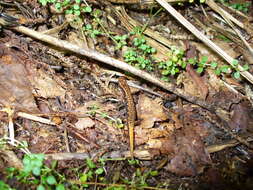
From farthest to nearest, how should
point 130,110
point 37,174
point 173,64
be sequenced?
point 173,64 < point 130,110 < point 37,174

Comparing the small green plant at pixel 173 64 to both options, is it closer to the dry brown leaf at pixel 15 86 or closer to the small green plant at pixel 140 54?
the small green plant at pixel 140 54

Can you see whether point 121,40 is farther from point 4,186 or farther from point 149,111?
point 4,186

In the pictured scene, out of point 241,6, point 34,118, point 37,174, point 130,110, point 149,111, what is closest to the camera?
point 37,174

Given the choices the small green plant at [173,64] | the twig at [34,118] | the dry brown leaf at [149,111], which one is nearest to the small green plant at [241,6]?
the small green plant at [173,64]

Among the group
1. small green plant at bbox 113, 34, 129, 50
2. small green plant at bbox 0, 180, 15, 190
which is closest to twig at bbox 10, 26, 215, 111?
small green plant at bbox 113, 34, 129, 50

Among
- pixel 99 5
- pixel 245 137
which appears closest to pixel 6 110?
pixel 99 5

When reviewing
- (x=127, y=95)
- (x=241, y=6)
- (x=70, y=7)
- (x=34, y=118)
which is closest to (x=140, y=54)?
(x=127, y=95)

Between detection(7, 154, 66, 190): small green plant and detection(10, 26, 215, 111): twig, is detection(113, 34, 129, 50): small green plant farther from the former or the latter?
detection(7, 154, 66, 190): small green plant

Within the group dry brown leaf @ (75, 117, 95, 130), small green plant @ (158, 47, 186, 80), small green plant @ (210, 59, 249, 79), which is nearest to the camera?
dry brown leaf @ (75, 117, 95, 130)

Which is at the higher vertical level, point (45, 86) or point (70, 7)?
point (70, 7)
